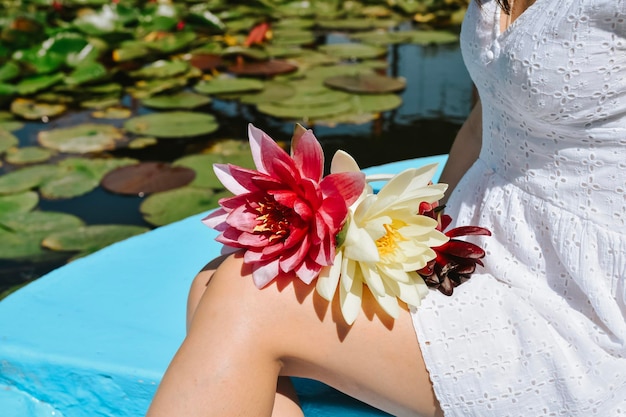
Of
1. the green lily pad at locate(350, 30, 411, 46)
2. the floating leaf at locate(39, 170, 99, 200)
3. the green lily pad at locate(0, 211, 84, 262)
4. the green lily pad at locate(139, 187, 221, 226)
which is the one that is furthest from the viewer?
the green lily pad at locate(350, 30, 411, 46)

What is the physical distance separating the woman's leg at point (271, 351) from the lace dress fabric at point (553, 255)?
0.03 metres

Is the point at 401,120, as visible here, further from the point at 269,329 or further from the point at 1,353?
the point at 269,329

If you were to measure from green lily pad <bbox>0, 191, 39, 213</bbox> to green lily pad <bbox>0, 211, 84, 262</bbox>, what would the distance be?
0.03 m

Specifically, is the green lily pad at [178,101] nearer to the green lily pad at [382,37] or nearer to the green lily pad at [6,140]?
the green lily pad at [6,140]

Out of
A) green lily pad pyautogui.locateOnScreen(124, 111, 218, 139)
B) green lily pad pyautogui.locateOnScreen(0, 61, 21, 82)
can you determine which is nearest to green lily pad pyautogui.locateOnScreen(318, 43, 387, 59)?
green lily pad pyautogui.locateOnScreen(124, 111, 218, 139)

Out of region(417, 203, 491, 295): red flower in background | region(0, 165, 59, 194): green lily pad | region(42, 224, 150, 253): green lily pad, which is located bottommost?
region(42, 224, 150, 253): green lily pad

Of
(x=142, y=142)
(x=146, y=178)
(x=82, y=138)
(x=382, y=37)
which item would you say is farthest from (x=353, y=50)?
(x=146, y=178)

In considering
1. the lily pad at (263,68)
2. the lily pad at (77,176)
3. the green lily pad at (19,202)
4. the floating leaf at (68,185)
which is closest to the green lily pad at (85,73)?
the lily pad at (263,68)

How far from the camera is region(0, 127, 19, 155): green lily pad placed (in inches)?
87.0

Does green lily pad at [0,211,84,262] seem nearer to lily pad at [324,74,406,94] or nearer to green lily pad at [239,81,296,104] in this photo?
green lily pad at [239,81,296,104]

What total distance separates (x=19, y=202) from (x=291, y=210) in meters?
1.39

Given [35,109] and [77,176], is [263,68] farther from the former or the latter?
[77,176]

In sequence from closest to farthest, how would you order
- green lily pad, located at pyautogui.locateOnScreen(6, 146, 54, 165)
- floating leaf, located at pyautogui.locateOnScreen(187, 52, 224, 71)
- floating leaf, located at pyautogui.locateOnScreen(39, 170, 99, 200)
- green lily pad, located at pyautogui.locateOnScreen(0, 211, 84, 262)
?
green lily pad, located at pyautogui.locateOnScreen(0, 211, 84, 262)
floating leaf, located at pyautogui.locateOnScreen(39, 170, 99, 200)
green lily pad, located at pyautogui.locateOnScreen(6, 146, 54, 165)
floating leaf, located at pyautogui.locateOnScreen(187, 52, 224, 71)

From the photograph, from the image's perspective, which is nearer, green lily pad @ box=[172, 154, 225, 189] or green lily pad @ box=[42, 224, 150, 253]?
green lily pad @ box=[42, 224, 150, 253]
